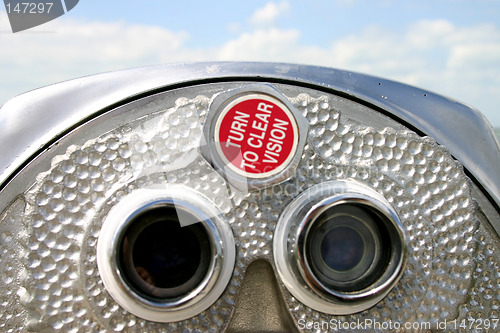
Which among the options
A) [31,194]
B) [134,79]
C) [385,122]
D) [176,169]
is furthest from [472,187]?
[31,194]

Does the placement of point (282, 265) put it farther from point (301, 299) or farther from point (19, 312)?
point (19, 312)

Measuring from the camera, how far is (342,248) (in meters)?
0.85

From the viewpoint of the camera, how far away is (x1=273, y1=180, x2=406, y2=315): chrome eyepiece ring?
0.80 metres

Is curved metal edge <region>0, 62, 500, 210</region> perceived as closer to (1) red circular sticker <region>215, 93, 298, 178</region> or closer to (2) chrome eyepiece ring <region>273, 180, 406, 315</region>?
(1) red circular sticker <region>215, 93, 298, 178</region>

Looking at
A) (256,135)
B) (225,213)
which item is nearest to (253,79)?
(256,135)

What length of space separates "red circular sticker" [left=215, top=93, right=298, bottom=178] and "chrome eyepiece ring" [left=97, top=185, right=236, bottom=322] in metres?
0.09

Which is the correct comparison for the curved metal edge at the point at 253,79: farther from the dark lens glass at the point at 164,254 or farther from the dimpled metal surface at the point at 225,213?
the dark lens glass at the point at 164,254

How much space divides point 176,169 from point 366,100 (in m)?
0.37

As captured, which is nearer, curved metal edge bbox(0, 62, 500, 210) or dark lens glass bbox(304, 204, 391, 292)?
dark lens glass bbox(304, 204, 391, 292)

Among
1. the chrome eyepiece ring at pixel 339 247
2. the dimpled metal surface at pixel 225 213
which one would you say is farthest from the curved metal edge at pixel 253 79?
the chrome eyepiece ring at pixel 339 247

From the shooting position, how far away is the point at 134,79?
3.21 ft

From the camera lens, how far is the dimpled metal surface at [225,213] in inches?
32.9

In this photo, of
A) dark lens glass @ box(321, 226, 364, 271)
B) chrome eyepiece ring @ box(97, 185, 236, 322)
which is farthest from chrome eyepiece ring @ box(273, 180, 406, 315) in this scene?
chrome eyepiece ring @ box(97, 185, 236, 322)

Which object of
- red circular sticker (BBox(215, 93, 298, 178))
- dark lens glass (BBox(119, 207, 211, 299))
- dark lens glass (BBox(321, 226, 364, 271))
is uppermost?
red circular sticker (BBox(215, 93, 298, 178))
